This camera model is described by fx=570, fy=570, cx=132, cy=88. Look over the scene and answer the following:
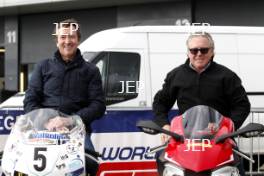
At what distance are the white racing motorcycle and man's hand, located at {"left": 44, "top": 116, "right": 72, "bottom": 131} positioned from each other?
0.02 m

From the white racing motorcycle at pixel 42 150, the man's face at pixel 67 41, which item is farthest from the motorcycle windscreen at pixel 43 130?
the man's face at pixel 67 41

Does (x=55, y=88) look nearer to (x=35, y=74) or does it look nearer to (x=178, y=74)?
(x=35, y=74)

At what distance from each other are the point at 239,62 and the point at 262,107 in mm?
744

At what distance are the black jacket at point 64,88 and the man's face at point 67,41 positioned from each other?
0.38 ft

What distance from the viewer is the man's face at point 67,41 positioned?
14.2ft

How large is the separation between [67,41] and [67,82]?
33cm

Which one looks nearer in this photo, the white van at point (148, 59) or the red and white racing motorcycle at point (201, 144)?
the red and white racing motorcycle at point (201, 144)

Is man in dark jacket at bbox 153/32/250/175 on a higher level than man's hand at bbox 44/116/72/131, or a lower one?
higher

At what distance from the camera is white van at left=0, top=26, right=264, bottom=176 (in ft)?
26.1

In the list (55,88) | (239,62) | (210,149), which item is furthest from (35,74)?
(239,62)

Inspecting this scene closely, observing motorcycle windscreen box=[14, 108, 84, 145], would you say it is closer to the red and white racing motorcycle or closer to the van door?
the red and white racing motorcycle

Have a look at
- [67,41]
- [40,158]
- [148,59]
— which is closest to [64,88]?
[67,41]

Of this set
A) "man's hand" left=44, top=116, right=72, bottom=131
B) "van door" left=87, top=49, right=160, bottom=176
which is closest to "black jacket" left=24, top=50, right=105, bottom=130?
"man's hand" left=44, top=116, right=72, bottom=131

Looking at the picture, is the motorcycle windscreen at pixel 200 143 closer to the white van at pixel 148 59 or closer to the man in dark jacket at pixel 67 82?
the man in dark jacket at pixel 67 82
